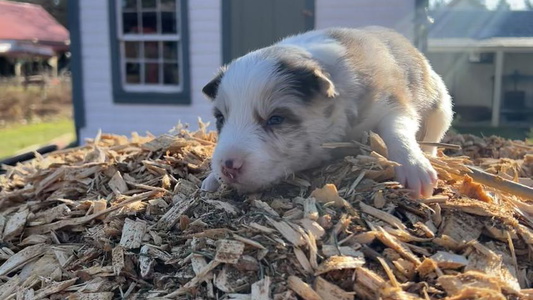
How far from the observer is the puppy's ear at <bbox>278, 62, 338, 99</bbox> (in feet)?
10.8

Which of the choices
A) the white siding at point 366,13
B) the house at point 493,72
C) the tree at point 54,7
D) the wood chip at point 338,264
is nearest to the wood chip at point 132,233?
the wood chip at point 338,264

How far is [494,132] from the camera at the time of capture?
9.75 m

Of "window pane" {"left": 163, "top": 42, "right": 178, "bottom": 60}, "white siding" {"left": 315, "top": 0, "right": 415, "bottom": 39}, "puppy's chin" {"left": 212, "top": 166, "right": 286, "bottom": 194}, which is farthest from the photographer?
"window pane" {"left": 163, "top": 42, "right": 178, "bottom": 60}

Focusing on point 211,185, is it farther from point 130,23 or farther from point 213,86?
point 130,23

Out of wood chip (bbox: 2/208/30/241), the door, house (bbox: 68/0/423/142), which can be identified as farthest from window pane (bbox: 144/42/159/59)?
wood chip (bbox: 2/208/30/241)

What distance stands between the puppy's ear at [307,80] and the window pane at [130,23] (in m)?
8.08

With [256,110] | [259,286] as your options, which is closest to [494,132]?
[256,110]

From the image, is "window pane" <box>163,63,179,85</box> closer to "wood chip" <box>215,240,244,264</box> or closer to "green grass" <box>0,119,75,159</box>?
"green grass" <box>0,119,75,159</box>

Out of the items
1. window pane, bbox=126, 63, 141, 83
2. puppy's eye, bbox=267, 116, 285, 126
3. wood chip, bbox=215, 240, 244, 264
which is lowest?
wood chip, bbox=215, 240, 244, 264

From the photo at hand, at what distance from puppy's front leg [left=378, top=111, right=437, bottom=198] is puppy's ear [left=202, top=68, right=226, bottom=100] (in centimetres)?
105

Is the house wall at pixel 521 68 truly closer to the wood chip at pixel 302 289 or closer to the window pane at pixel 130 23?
the window pane at pixel 130 23

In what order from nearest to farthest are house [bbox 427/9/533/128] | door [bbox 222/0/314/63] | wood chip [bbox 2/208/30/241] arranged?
wood chip [bbox 2/208/30/241], door [bbox 222/0/314/63], house [bbox 427/9/533/128]

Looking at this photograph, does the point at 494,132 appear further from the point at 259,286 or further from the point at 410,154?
the point at 259,286

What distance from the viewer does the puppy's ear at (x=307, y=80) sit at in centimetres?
329
